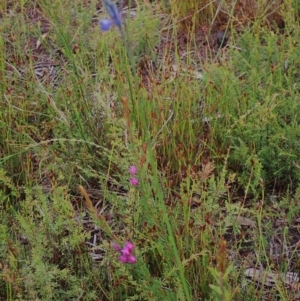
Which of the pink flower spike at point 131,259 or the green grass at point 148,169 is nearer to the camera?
the pink flower spike at point 131,259

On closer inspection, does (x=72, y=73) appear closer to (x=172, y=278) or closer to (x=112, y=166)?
(x=112, y=166)

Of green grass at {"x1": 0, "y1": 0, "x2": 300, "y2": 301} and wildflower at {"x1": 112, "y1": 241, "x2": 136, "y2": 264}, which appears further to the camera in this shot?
green grass at {"x1": 0, "y1": 0, "x2": 300, "y2": 301}

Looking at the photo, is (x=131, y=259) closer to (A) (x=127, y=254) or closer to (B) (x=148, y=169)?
(A) (x=127, y=254)

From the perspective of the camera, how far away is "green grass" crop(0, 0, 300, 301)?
166cm

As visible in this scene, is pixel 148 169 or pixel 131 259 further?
pixel 148 169

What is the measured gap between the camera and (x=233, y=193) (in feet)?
6.93

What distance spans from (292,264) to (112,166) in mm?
788

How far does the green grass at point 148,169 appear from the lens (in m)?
1.66

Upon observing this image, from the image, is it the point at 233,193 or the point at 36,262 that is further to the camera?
the point at 233,193

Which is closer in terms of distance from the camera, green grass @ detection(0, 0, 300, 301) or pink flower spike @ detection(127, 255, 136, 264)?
pink flower spike @ detection(127, 255, 136, 264)

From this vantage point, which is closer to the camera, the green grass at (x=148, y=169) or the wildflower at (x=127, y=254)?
the wildflower at (x=127, y=254)

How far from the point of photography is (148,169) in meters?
1.86

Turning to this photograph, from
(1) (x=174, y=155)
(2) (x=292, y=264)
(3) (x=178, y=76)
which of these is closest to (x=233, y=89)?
(3) (x=178, y=76)

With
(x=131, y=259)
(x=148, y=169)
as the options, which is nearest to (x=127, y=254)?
(x=131, y=259)
